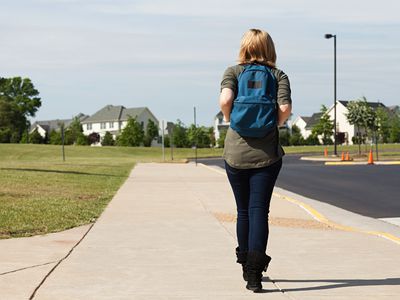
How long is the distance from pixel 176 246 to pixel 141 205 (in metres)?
5.66

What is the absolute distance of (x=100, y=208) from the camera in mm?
12930

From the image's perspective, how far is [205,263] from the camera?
6.96 metres

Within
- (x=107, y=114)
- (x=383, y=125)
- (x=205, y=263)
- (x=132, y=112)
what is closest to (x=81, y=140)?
(x=132, y=112)

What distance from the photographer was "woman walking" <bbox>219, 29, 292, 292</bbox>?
5582mm

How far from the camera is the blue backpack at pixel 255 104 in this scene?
5.55 metres

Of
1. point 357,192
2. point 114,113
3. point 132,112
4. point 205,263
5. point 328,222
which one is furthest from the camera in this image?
point 114,113

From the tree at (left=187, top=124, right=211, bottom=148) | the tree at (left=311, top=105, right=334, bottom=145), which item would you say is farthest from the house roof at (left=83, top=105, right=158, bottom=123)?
the tree at (left=311, top=105, right=334, bottom=145)

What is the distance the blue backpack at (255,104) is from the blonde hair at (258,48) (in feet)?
0.25

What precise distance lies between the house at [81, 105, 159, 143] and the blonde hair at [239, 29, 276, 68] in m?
133

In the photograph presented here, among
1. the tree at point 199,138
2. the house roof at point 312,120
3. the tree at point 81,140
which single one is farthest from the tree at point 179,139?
the house roof at point 312,120

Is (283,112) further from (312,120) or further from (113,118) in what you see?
(312,120)

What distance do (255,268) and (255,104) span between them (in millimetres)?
1218

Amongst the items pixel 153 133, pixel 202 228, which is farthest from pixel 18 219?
pixel 153 133

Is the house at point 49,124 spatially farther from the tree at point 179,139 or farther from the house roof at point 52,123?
the tree at point 179,139
